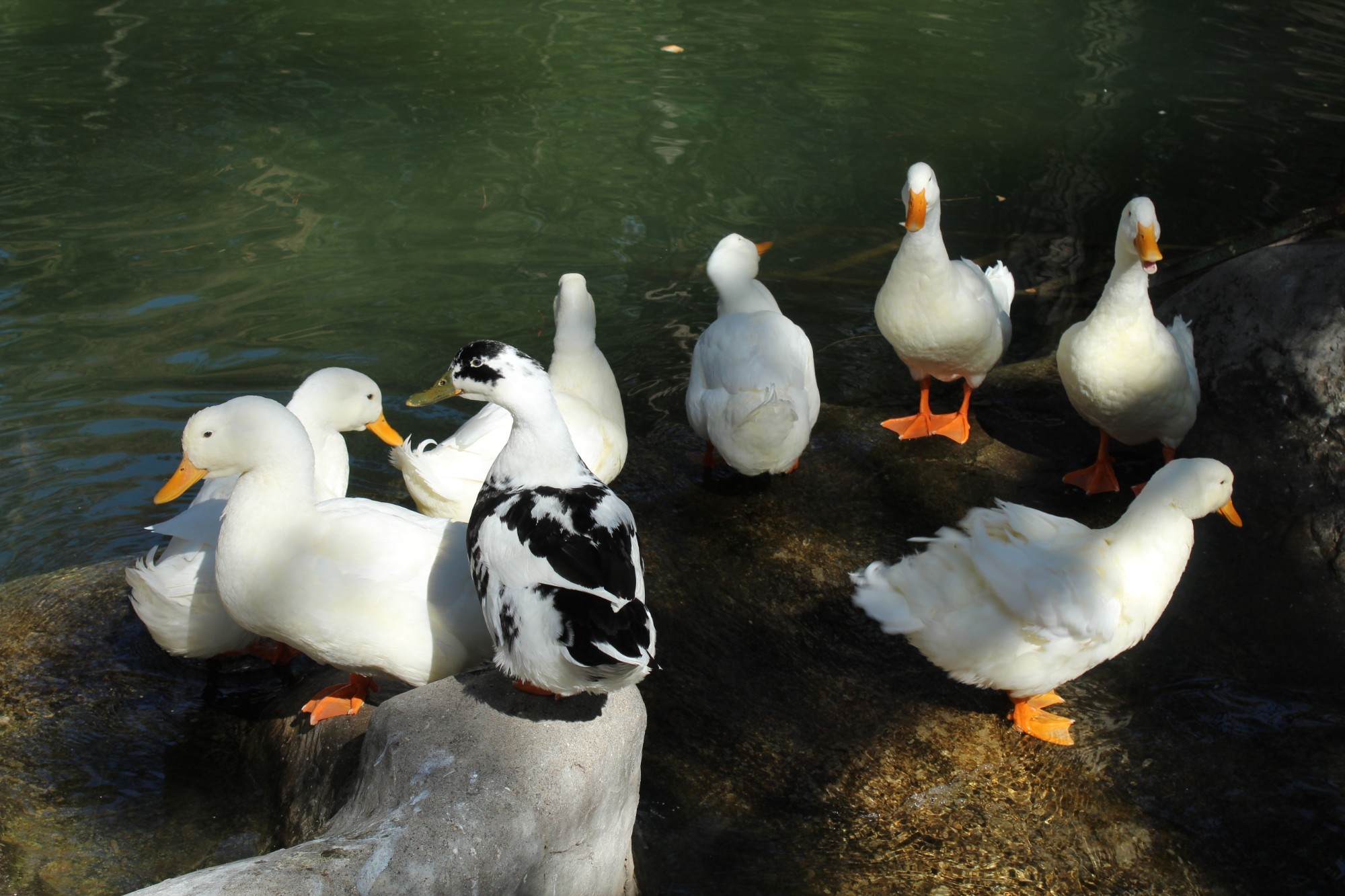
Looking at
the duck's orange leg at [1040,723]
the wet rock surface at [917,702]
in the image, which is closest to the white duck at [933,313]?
the wet rock surface at [917,702]

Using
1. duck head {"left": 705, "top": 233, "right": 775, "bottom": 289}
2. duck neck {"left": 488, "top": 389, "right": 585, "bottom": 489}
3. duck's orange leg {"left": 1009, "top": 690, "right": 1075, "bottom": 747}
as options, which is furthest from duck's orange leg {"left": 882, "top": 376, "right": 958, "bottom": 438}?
duck neck {"left": 488, "top": 389, "right": 585, "bottom": 489}

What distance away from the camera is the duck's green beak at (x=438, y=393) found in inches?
133

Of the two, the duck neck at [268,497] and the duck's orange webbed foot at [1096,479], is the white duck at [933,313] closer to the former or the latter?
the duck's orange webbed foot at [1096,479]

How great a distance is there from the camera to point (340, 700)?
11.0ft

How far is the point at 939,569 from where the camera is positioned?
11.2 ft

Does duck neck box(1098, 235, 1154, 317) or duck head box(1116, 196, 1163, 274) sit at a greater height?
duck head box(1116, 196, 1163, 274)

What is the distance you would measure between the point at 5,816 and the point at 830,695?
2.51 meters

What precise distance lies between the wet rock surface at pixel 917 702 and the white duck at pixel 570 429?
0.37m

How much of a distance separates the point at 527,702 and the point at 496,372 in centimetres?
98

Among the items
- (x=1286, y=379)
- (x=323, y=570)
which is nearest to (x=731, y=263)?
(x=1286, y=379)

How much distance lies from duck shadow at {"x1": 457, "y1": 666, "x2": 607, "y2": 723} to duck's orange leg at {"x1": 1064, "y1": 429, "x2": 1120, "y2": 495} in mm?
2819

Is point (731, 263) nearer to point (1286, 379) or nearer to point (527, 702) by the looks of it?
point (1286, 379)

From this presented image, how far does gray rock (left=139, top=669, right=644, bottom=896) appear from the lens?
2.19m

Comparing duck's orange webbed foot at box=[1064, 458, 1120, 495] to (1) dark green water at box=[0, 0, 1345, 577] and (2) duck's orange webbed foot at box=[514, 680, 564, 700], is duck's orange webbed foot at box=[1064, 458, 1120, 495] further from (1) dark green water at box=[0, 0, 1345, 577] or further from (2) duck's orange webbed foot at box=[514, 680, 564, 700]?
(2) duck's orange webbed foot at box=[514, 680, 564, 700]
